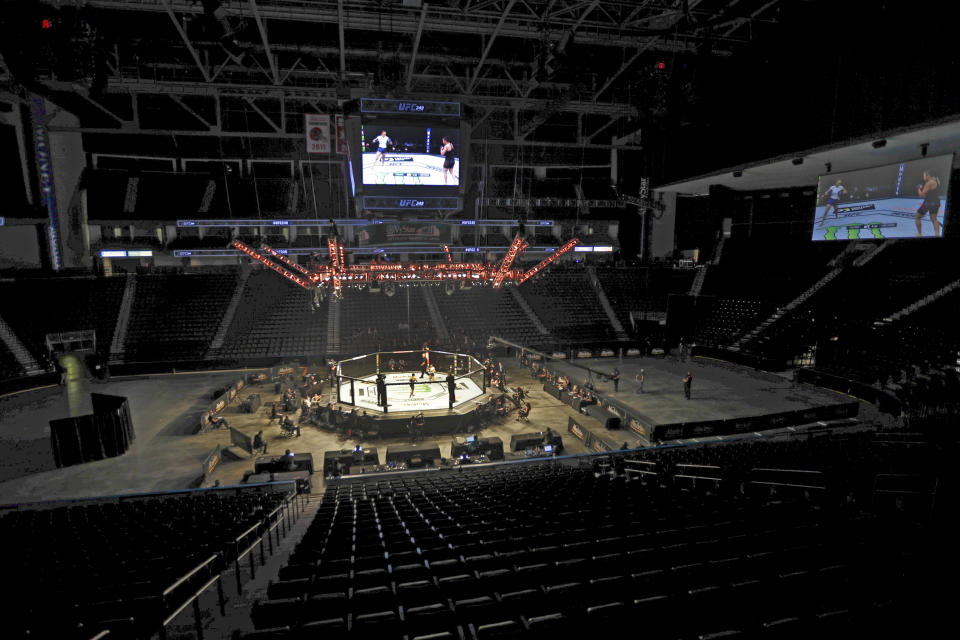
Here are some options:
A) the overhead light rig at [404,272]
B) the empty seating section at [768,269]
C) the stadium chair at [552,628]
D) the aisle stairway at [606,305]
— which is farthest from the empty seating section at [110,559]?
the empty seating section at [768,269]

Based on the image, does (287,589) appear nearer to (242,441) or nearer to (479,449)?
(479,449)

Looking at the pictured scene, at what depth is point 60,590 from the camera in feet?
15.5

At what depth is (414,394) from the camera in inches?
941

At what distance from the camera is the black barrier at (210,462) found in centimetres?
1491

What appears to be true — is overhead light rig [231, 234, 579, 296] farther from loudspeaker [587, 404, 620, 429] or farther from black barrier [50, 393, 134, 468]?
black barrier [50, 393, 134, 468]

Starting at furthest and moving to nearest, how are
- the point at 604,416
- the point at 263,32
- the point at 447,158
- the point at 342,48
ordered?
the point at 447,158
the point at 604,416
the point at 342,48
the point at 263,32

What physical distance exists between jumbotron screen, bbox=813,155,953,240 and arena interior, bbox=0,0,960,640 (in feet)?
0.51

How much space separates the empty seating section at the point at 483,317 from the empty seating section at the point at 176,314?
53.7ft

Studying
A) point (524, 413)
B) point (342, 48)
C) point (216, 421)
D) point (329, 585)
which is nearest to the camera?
point (329, 585)

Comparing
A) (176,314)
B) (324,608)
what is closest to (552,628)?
(324,608)

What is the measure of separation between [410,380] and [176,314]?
19.2m

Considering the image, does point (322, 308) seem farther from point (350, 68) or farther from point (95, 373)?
point (350, 68)

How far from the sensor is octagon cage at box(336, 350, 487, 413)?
22016 millimetres

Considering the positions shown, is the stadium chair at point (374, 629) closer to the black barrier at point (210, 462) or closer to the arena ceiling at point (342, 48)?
the black barrier at point (210, 462)
